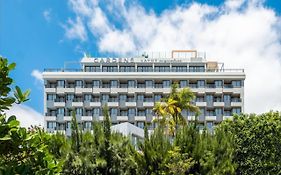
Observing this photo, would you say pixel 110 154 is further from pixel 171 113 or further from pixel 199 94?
pixel 199 94

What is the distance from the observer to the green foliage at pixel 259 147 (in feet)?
81.0

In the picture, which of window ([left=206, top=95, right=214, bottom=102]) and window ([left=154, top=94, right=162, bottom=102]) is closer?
window ([left=154, top=94, right=162, bottom=102])

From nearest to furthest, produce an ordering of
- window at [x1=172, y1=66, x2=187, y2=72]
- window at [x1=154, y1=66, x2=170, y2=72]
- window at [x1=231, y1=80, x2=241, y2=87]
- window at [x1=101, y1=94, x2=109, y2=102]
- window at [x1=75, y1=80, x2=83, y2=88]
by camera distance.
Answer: window at [x1=231, y1=80, x2=241, y2=87] → window at [x1=101, y1=94, x2=109, y2=102] → window at [x1=75, y1=80, x2=83, y2=88] → window at [x1=172, y1=66, x2=187, y2=72] → window at [x1=154, y1=66, x2=170, y2=72]

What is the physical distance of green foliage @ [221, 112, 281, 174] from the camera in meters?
24.7

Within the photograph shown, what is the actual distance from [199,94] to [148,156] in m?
Answer: 40.5

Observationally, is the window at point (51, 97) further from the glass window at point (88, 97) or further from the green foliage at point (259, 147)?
the green foliage at point (259, 147)

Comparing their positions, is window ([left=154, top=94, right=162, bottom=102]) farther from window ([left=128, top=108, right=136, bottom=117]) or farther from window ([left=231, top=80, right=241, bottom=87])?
window ([left=231, top=80, right=241, bottom=87])

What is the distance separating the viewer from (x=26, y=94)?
124 inches

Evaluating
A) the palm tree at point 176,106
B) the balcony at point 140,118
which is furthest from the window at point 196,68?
the palm tree at point 176,106

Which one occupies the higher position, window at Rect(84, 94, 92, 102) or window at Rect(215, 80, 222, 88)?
window at Rect(215, 80, 222, 88)

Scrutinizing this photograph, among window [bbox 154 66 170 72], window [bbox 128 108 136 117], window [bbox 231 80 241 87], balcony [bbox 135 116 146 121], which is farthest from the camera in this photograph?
window [bbox 154 66 170 72]

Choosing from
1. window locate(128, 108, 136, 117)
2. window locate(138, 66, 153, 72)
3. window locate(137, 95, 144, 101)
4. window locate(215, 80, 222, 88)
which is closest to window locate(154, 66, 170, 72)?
window locate(138, 66, 153, 72)

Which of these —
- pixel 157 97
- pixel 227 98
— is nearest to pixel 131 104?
pixel 157 97

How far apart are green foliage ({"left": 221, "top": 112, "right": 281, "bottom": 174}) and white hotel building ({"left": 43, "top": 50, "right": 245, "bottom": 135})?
3395 cm
